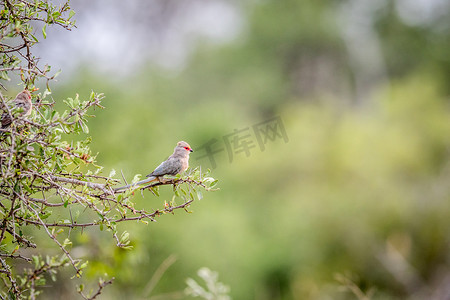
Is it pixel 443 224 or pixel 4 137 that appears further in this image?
pixel 443 224

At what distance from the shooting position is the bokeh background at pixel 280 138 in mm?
10078

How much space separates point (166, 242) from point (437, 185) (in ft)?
18.9

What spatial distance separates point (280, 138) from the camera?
652 inches

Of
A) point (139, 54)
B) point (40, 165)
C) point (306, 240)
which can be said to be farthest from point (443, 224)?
point (139, 54)

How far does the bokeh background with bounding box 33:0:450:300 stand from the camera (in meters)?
10.1

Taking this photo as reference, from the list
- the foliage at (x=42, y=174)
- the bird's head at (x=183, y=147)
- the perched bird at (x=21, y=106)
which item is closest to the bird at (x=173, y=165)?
the bird's head at (x=183, y=147)

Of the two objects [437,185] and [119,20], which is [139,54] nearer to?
[119,20]

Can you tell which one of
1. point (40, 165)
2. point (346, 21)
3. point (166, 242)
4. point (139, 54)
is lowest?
point (40, 165)

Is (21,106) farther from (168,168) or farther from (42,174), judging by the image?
(168,168)

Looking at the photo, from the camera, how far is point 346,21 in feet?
84.8

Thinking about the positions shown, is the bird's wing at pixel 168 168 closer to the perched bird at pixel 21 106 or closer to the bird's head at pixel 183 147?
the bird's head at pixel 183 147

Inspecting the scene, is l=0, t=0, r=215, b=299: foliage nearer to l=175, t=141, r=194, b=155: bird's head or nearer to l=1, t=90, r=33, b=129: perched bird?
l=1, t=90, r=33, b=129: perched bird

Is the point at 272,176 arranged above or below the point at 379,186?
above

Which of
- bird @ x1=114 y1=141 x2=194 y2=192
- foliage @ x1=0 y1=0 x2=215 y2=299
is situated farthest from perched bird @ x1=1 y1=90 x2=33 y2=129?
bird @ x1=114 y1=141 x2=194 y2=192
